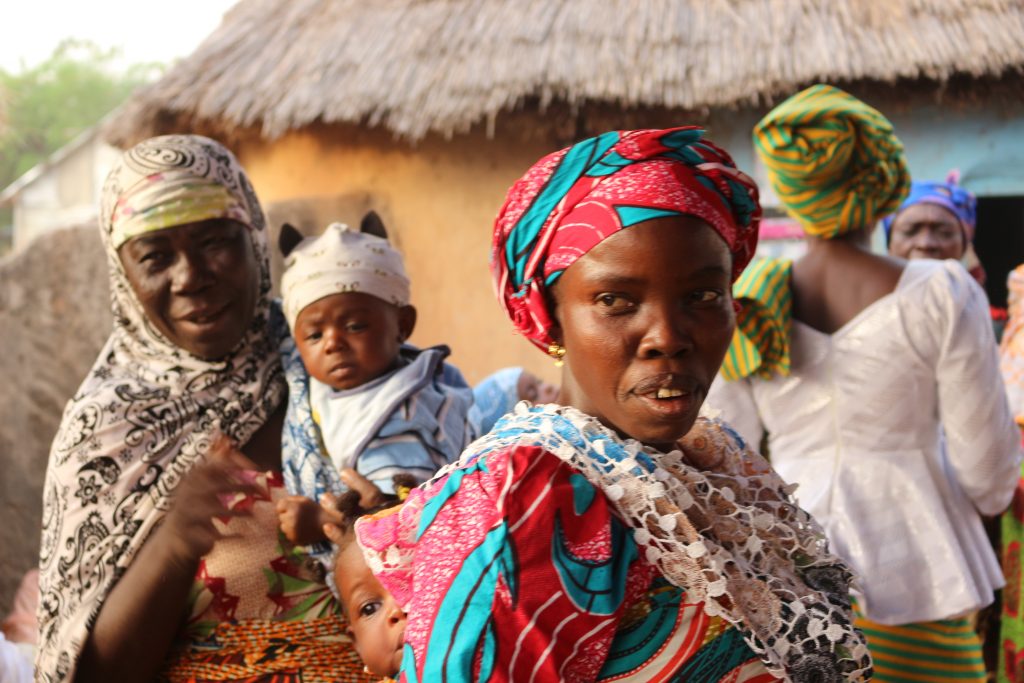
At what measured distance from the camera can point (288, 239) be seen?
2.92 m

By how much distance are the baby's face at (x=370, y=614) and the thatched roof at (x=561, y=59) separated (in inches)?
196

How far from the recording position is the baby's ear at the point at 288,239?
2.89 m

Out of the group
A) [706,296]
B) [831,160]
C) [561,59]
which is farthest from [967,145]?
[706,296]

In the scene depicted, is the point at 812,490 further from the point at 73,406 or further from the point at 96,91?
the point at 96,91

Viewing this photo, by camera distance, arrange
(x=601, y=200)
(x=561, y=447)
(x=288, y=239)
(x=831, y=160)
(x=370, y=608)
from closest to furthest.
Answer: (x=561, y=447)
(x=601, y=200)
(x=370, y=608)
(x=288, y=239)
(x=831, y=160)

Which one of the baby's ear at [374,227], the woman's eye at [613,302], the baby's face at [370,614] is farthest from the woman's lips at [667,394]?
the baby's ear at [374,227]

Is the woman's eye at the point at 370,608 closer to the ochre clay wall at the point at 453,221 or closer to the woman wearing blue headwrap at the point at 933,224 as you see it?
the woman wearing blue headwrap at the point at 933,224

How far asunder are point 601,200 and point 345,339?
1.13 meters

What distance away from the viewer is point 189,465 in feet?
8.91

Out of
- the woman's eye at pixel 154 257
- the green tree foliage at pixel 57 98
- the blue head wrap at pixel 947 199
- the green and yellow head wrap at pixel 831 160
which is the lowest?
the woman's eye at pixel 154 257

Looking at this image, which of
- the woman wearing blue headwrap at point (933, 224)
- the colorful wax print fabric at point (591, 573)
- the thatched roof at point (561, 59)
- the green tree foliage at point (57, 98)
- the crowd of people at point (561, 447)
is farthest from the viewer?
the green tree foliage at point (57, 98)

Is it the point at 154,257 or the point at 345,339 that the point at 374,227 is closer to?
the point at 345,339

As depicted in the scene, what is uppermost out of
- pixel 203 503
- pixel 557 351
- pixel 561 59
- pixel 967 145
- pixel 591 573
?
pixel 561 59

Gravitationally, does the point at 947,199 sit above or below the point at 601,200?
above
